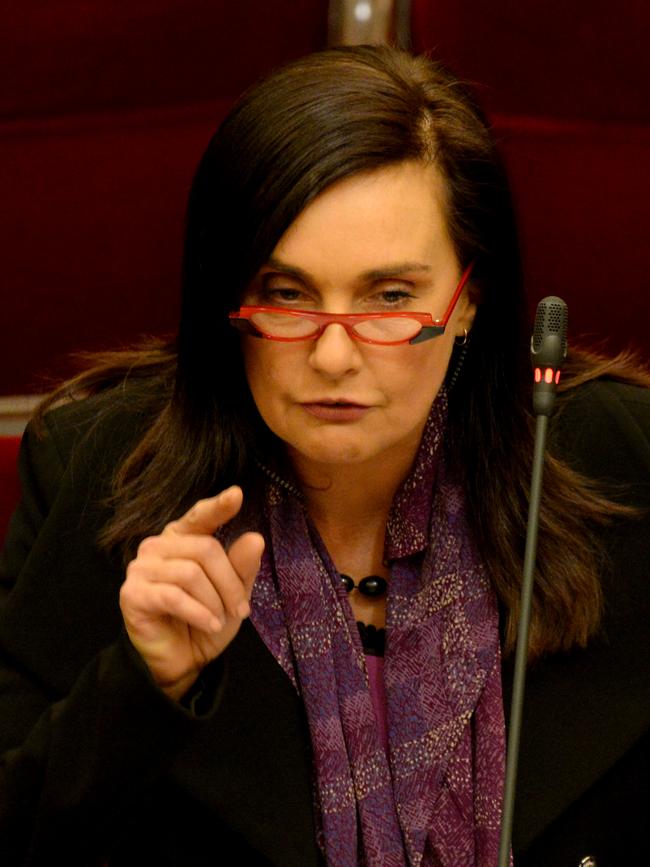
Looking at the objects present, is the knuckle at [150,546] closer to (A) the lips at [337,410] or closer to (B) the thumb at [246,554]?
(B) the thumb at [246,554]

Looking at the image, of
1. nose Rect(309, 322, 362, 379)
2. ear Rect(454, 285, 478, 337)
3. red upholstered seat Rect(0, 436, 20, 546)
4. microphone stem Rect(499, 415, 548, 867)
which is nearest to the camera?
microphone stem Rect(499, 415, 548, 867)

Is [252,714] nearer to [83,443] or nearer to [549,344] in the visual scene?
[83,443]

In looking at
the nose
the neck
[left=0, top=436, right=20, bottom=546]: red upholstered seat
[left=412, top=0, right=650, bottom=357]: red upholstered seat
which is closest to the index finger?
the nose

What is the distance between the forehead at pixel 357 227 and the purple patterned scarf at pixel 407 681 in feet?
0.54

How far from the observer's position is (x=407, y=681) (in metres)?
0.87

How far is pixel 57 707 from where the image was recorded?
0.78 m

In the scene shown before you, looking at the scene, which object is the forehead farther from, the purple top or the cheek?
the purple top

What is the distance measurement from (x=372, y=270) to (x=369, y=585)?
23cm

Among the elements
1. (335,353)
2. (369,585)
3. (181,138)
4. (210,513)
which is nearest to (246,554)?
(210,513)

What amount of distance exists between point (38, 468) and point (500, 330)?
309mm

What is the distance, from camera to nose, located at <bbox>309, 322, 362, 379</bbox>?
76cm

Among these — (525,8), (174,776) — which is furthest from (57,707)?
(525,8)

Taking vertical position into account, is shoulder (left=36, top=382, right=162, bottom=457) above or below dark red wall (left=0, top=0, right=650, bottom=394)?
below

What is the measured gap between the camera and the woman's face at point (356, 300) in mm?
761
